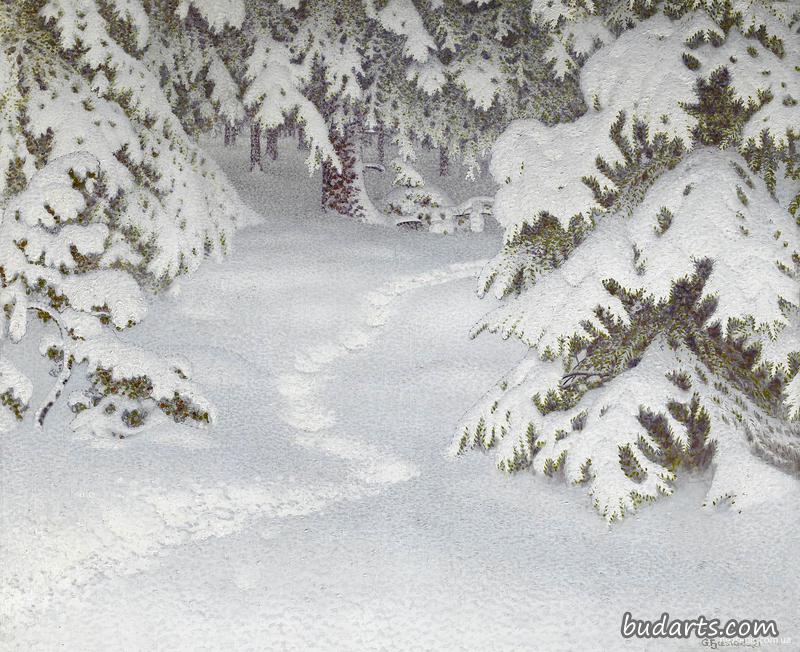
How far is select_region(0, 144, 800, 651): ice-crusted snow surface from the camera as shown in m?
6.27

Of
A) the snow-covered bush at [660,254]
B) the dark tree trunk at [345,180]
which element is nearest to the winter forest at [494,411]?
the snow-covered bush at [660,254]

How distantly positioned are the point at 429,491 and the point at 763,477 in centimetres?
326

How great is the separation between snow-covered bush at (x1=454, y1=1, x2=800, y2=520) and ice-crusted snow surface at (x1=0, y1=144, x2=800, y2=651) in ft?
2.01

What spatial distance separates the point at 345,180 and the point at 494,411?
10923mm

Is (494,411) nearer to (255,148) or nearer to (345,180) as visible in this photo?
(345,180)

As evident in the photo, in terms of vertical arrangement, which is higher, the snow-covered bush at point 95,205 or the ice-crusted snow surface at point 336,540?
the snow-covered bush at point 95,205

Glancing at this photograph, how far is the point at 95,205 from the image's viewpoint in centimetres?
1045

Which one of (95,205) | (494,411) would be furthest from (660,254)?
(95,205)

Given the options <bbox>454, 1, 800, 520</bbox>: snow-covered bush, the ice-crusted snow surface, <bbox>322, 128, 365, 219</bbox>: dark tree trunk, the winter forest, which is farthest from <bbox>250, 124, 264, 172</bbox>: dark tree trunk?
<bbox>454, 1, 800, 520</bbox>: snow-covered bush

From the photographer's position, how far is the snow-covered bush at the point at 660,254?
640cm

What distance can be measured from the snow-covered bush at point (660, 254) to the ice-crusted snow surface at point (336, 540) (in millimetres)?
612

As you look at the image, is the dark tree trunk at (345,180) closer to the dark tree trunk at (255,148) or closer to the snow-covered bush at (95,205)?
the snow-covered bush at (95,205)

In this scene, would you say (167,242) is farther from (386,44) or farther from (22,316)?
(386,44)

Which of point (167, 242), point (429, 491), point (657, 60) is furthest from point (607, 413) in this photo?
point (167, 242)
